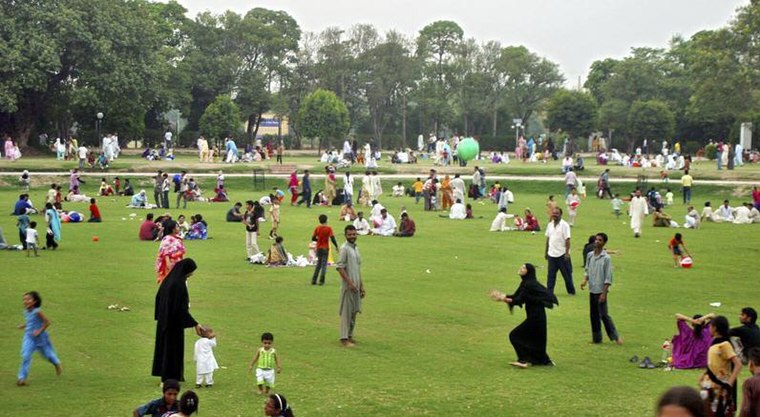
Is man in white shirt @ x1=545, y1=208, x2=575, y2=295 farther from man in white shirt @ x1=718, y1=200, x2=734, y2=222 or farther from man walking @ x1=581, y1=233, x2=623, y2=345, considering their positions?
man in white shirt @ x1=718, y1=200, x2=734, y2=222

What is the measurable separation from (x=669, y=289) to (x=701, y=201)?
2608 cm

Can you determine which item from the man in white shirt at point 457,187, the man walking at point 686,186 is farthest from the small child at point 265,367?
the man walking at point 686,186

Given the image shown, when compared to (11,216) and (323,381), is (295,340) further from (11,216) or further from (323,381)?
(11,216)

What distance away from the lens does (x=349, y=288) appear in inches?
615

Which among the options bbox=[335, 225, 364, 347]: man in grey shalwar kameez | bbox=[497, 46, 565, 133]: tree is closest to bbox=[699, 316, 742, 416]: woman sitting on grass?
bbox=[335, 225, 364, 347]: man in grey shalwar kameez

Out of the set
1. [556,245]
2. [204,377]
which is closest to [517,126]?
[556,245]

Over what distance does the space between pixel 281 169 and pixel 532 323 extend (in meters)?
43.5

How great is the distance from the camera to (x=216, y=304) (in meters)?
19.5

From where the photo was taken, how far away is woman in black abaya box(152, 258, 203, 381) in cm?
1282

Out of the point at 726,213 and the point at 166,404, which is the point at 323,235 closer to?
the point at 166,404

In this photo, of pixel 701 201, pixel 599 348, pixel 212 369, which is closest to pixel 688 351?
pixel 599 348

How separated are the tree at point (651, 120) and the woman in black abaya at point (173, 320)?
234 feet

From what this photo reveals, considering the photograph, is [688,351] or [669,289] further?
[669,289]

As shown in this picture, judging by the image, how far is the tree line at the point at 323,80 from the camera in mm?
59094
